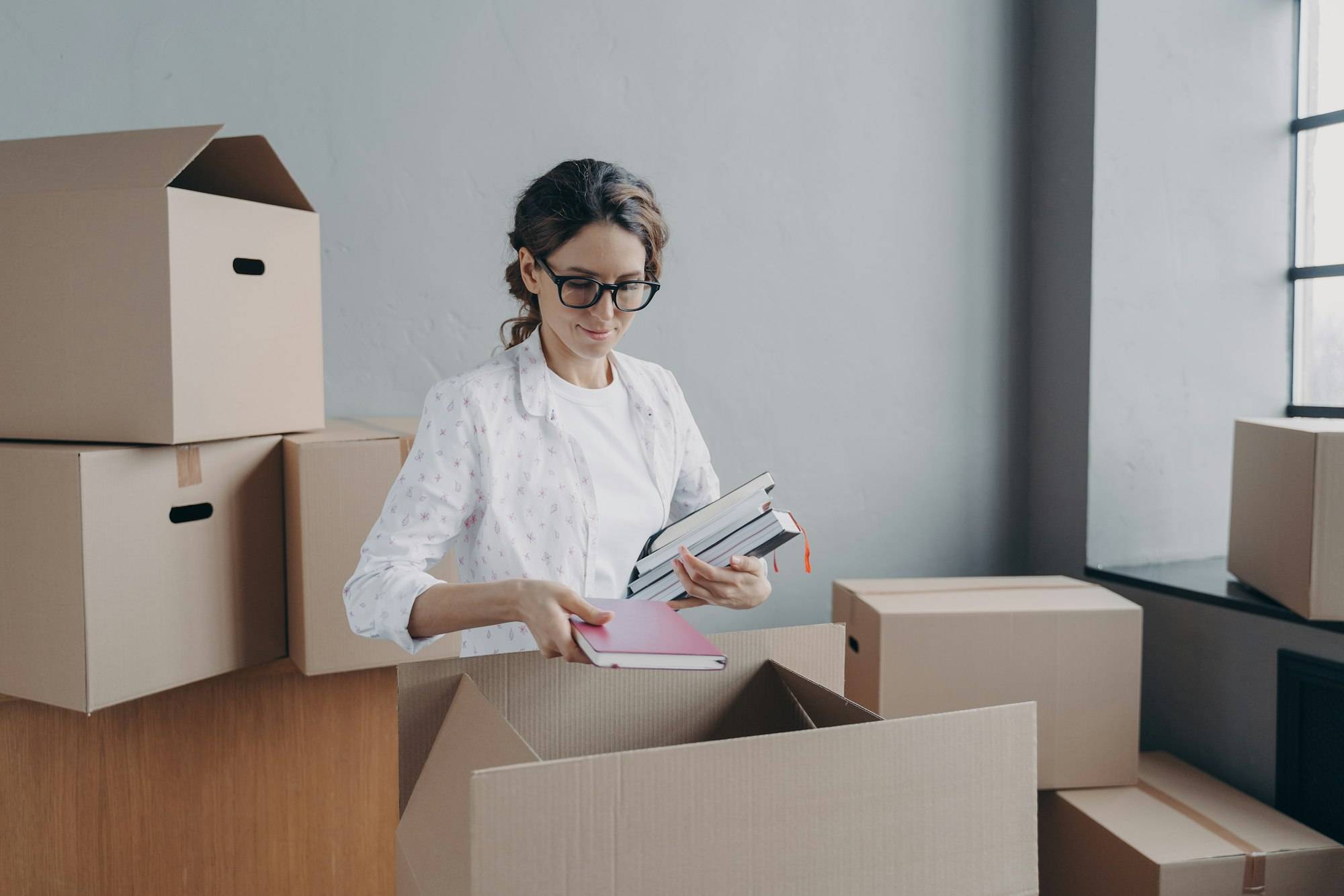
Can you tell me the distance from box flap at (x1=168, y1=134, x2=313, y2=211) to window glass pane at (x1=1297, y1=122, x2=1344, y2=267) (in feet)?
7.34

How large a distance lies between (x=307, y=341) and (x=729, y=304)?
38.7 inches

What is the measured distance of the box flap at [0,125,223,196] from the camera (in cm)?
120

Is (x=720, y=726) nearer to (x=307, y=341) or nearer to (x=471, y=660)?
(x=471, y=660)

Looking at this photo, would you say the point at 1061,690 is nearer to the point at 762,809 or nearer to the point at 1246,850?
the point at 1246,850

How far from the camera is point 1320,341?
220 centimetres

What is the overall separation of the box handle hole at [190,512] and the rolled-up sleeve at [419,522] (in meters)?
0.41

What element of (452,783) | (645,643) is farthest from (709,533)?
(452,783)

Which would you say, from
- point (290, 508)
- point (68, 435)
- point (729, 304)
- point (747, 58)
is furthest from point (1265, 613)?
point (68, 435)

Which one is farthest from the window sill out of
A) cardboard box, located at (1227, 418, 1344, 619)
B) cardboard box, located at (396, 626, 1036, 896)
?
cardboard box, located at (396, 626, 1036, 896)

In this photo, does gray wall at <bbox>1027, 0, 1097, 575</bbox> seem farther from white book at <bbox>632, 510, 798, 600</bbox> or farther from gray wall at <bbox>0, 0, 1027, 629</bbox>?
white book at <bbox>632, 510, 798, 600</bbox>

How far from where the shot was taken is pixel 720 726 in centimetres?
88

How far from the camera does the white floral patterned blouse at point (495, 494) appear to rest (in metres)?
1.02

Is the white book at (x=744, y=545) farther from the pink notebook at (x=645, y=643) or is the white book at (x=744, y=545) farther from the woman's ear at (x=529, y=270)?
the woman's ear at (x=529, y=270)

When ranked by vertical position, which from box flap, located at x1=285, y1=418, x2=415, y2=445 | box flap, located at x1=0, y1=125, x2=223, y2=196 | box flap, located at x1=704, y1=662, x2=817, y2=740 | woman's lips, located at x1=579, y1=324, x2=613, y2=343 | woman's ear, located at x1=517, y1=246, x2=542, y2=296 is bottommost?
Result: box flap, located at x1=704, y1=662, x2=817, y2=740
